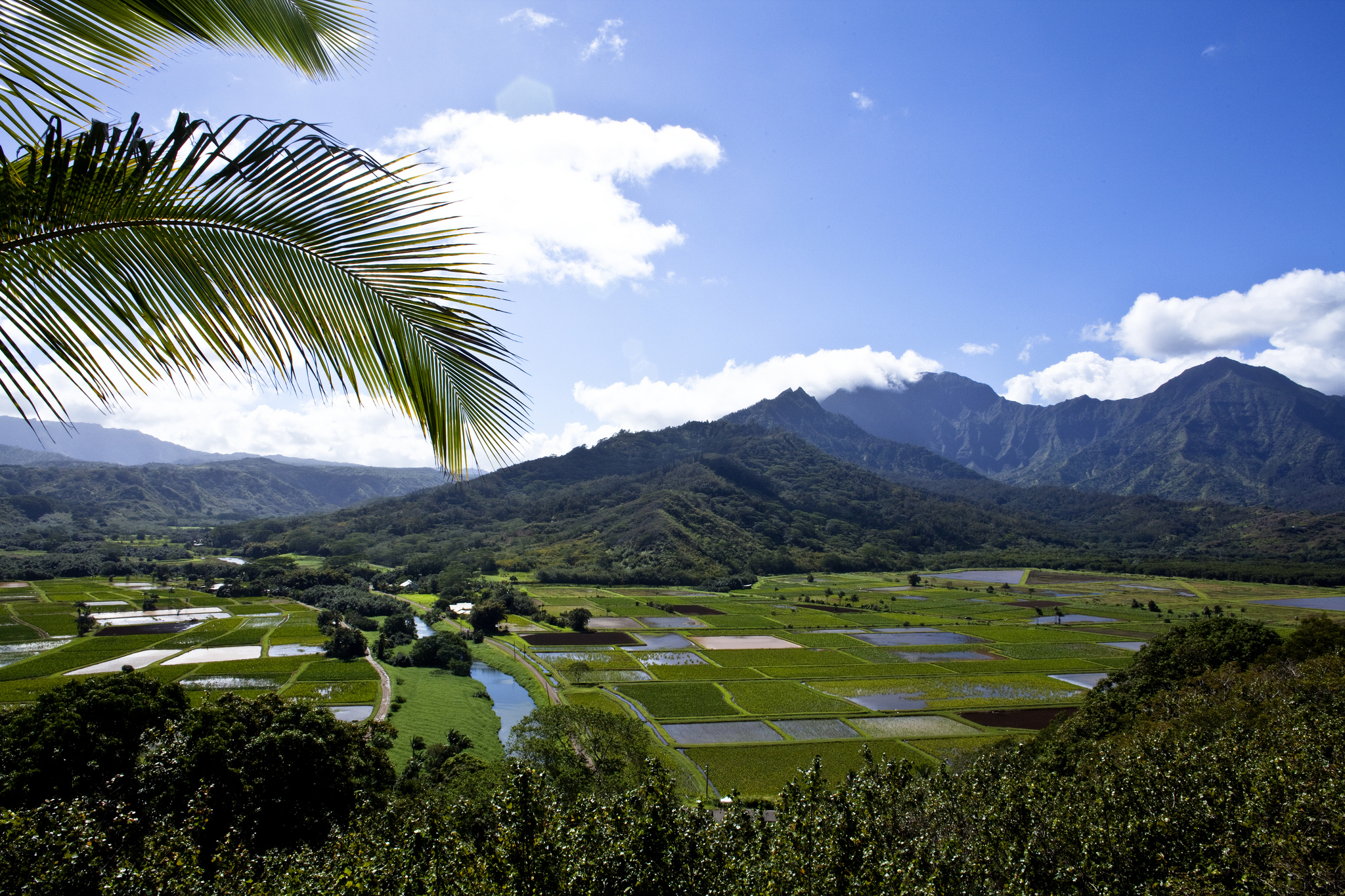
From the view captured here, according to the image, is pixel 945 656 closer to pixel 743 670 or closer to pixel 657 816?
pixel 743 670

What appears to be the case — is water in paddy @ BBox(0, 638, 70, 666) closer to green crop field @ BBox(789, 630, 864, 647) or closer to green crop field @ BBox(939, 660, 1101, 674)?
green crop field @ BBox(789, 630, 864, 647)

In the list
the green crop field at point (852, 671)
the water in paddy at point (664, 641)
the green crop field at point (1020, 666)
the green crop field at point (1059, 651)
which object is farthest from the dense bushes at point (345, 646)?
the green crop field at point (1059, 651)

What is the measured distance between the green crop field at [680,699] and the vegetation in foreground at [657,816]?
48.3 ft

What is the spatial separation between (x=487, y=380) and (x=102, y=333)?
157 centimetres

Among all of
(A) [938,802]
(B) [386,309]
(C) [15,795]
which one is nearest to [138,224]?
(B) [386,309]

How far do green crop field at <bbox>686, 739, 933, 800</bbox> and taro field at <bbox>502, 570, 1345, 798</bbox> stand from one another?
0.11 m

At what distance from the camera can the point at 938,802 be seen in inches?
620

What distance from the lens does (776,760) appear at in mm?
33844

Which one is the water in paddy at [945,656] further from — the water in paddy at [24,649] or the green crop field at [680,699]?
the water in paddy at [24,649]

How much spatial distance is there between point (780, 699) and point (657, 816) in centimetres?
3718

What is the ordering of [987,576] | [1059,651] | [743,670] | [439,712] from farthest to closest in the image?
[987,576]
[1059,651]
[743,670]
[439,712]

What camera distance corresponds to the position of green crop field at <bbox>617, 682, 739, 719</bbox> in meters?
41.3

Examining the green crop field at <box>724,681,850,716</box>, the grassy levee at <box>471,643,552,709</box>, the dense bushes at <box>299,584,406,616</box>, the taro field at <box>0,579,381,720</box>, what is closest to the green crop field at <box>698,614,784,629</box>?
the green crop field at <box>724,681,850,716</box>

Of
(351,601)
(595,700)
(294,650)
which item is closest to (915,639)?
(595,700)
